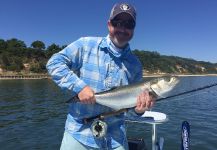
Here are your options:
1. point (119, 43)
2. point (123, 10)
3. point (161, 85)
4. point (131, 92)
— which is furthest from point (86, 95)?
point (123, 10)

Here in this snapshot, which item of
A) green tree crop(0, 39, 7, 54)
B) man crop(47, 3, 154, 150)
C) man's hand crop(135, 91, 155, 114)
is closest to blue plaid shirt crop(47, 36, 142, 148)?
man crop(47, 3, 154, 150)

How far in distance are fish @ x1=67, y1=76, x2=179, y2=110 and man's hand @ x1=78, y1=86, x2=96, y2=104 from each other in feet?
0.41

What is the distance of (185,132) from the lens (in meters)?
7.12

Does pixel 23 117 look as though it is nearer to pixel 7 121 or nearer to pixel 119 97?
pixel 7 121

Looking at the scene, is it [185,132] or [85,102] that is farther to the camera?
[185,132]

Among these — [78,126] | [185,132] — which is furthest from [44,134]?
[78,126]

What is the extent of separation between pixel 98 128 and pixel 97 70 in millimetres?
901

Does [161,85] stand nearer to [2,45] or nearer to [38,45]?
[2,45]

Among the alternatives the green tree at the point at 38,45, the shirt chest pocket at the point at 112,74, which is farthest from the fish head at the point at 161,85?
the green tree at the point at 38,45

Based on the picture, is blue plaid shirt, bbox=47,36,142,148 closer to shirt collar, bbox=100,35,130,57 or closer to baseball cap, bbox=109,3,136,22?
shirt collar, bbox=100,35,130,57

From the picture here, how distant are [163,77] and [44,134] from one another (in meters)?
17.3

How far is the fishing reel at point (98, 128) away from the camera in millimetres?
4633

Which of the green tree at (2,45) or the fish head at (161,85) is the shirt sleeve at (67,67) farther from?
the green tree at (2,45)

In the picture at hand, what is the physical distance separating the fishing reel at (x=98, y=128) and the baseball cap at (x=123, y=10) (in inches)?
63.8
